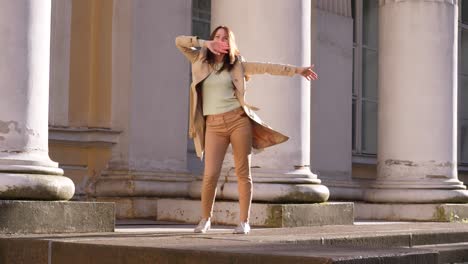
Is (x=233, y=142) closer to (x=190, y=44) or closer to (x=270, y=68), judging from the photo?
(x=270, y=68)

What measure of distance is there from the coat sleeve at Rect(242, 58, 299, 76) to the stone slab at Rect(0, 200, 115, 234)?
1653 mm

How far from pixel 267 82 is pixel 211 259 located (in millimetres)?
5019

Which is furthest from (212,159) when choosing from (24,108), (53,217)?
(24,108)

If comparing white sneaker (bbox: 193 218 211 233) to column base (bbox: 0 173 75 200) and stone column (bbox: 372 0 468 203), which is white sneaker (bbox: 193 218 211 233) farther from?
stone column (bbox: 372 0 468 203)

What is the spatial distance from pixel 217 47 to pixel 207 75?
0.32 m

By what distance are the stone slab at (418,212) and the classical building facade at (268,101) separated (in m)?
0.10

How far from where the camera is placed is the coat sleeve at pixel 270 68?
8.43 meters

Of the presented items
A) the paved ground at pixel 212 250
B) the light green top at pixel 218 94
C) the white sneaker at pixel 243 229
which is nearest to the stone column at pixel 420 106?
the paved ground at pixel 212 250

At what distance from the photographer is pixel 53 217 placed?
25.9 feet

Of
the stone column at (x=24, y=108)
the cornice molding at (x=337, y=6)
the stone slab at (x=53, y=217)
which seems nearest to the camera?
the stone slab at (x=53, y=217)

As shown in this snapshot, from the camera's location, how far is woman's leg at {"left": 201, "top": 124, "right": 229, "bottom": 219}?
27.3 feet

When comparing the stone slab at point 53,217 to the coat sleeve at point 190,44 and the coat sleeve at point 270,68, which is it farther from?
the coat sleeve at point 270,68

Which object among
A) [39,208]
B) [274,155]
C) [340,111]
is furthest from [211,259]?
[340,111]

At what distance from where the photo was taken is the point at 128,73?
1264cm
